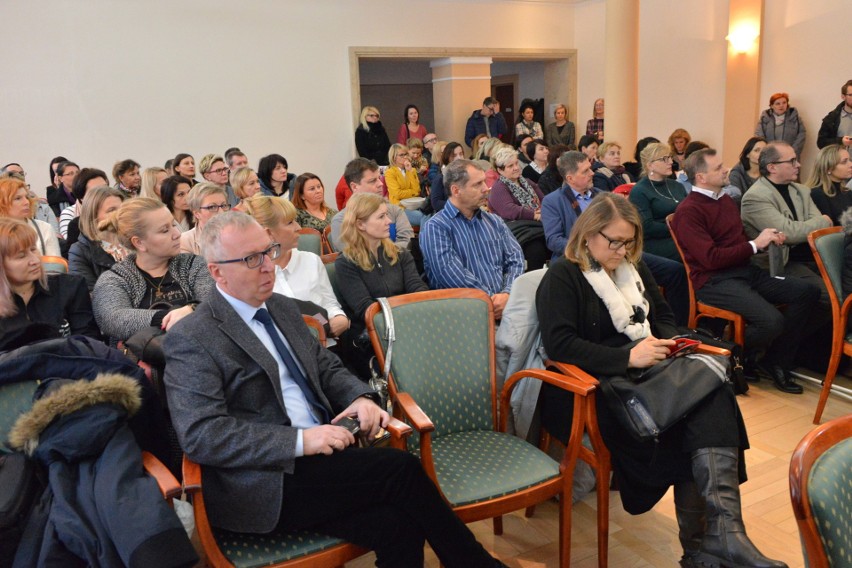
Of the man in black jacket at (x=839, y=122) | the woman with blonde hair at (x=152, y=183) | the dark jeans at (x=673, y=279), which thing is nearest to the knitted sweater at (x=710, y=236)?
the dark jeans at (x=673, y=279)

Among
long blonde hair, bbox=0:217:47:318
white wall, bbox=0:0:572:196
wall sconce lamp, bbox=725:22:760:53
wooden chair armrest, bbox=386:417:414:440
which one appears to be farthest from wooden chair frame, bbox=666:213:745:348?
white wall, bbox=0:0:572:196

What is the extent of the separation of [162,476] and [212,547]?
0.21 metres

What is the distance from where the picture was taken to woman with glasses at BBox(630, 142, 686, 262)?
14.5 feet

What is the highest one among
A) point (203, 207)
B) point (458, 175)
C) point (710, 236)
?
point (458, 175)

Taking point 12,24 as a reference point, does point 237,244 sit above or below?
below

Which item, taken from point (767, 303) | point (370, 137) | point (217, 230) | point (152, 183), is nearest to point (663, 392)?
point (217, 230)

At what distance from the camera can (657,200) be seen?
448 centimetres

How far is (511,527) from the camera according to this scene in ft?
8.21

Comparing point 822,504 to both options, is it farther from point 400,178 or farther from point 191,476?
point 400,178

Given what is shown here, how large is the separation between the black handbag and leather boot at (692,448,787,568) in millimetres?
153

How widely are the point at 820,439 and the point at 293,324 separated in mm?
1391

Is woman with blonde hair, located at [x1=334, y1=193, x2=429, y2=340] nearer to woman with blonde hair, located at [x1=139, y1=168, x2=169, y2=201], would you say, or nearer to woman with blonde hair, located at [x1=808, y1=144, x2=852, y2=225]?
woman with blonde hair, located at [x1=808, y1=144, x2=852, y2=225]

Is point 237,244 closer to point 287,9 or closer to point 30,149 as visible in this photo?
point 30,149

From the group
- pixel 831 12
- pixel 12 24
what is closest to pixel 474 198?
pixel 831 12
